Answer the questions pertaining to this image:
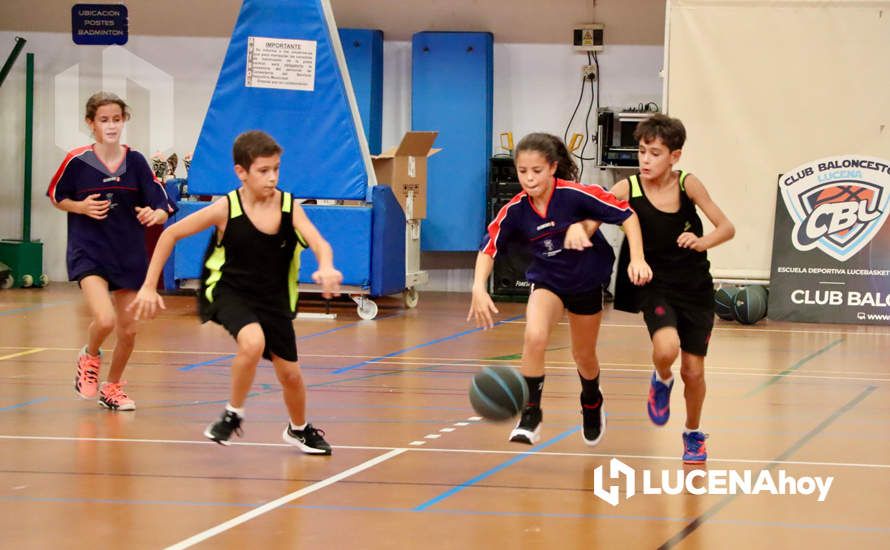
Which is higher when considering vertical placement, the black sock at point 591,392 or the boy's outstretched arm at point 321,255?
the boy's outstretched arm at point 321,255

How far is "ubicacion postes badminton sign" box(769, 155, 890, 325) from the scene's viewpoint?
1223cm

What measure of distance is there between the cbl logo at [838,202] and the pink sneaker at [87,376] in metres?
7.76

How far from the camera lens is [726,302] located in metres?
12.0

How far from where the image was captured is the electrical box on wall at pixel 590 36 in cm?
1506

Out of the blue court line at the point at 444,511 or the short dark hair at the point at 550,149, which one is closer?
the blue court line at the point at 444,511

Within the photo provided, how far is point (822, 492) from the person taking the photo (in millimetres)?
5004

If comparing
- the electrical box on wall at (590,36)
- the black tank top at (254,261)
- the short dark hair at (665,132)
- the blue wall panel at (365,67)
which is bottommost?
the black tank top at (254,261)

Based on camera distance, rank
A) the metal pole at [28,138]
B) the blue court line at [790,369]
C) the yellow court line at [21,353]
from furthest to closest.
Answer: the metal pole at [28,138] < the yellow court line at [21,353] < the blue court line at [790,369]

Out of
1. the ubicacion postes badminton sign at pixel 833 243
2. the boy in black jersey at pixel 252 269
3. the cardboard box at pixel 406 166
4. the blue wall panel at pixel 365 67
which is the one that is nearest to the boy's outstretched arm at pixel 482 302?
the boy in black jersey at pixel 252 269

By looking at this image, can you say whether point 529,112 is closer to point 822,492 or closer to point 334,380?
point 334,380

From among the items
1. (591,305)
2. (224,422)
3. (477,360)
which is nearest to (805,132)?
(477,360)

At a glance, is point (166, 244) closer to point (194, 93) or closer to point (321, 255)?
point (321, 255)

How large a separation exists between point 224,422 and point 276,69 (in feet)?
21.6

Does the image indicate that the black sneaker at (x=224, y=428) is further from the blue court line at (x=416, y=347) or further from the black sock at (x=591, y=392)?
the blue court line at (x=416, y=347)
